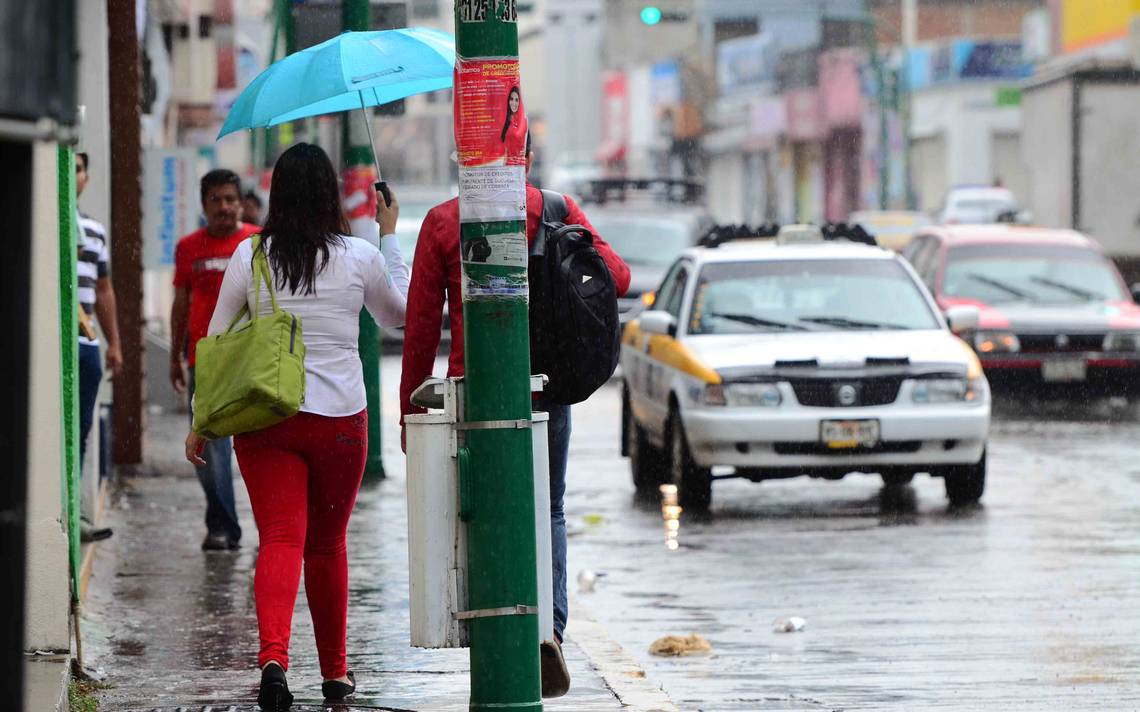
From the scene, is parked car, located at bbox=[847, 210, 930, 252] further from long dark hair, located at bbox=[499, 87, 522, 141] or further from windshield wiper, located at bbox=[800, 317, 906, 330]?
long dark hair, located at bbox=[499, 87, 522, 141]

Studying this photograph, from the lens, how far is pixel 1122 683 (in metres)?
7.65

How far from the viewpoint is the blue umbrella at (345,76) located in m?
7.35

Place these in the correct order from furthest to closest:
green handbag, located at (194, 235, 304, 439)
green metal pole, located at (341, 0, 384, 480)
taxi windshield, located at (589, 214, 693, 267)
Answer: taxi windshield, located at (589, 214, 693, 267) < green metal pole, located at (341, 0, 384, 480) < green handbag, located at (194, 235, 304, 439)

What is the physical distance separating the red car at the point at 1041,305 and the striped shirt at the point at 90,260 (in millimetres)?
9936

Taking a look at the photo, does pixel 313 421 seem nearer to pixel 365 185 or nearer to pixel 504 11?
→ pixel 504 11

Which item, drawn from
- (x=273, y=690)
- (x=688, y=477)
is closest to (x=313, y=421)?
(x=273, y=690)

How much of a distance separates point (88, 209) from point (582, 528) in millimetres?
3406

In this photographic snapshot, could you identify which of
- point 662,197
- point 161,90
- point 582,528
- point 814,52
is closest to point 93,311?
point 582,528

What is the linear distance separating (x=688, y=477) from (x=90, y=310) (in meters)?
3.91

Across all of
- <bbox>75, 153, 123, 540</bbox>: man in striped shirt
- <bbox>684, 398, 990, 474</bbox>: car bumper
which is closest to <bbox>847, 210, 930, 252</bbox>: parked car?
<bbox>684, 398, 990, 474</bbox>: car bumper

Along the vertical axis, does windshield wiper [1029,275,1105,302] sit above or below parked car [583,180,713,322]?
below

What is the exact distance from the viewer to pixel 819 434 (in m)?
12.5

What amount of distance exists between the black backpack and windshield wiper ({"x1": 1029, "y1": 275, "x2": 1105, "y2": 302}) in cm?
1325

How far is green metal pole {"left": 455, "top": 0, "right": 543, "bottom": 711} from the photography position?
5.67 metres
